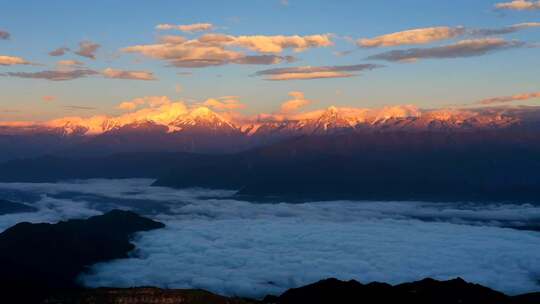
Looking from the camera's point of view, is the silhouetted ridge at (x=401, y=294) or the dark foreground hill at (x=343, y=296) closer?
the dark foreground hill at (x=343, y=296)

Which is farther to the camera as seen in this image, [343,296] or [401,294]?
[343,296]

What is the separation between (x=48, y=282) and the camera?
19862cm

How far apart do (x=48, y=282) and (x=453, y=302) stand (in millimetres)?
118303

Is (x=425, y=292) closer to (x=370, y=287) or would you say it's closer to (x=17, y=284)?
(x=370, y=287)

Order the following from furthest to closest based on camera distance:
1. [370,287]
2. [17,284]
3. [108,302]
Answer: [17,284]
[370,287]
[108,302]

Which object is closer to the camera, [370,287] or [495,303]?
[495,303]

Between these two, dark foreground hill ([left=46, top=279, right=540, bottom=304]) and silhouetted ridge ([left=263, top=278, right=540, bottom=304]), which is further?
silhouetted ridge ([left=263, top=278, right=540, bottom=304])

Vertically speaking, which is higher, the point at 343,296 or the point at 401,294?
the point at 401,294

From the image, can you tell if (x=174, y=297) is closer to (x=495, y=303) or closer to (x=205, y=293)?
(x=205, y=293)

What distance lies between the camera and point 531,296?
165 metres

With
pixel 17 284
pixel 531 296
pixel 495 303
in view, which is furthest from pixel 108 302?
pixel 531 296

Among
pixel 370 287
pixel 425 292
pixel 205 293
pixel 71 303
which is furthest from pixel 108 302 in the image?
pixel 425 292

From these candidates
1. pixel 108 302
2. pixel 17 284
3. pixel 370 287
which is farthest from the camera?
pixel 17 284

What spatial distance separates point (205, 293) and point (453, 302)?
208 ft
